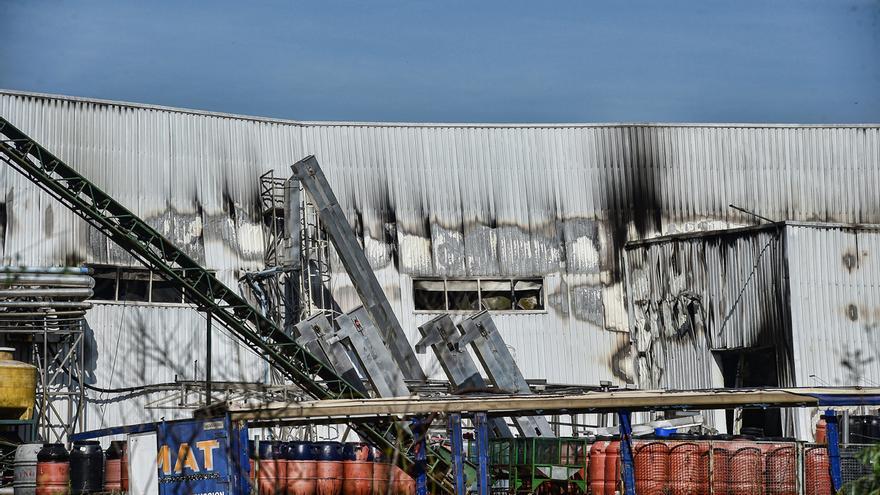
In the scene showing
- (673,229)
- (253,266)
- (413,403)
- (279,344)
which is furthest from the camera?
(673,229)

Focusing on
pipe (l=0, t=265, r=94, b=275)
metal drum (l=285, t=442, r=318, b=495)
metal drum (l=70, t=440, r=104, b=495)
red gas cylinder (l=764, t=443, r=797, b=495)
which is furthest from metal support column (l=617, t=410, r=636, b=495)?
pipe (l=0, t=265, r=94, b=275)

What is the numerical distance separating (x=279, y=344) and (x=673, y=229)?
53.0 feet

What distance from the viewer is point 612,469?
1019 inches

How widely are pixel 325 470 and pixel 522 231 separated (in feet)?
56.9

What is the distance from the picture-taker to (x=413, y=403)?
22.1 m

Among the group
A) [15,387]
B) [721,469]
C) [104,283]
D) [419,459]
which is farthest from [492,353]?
[15,387]

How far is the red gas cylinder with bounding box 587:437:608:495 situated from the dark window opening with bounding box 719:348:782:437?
499 inches

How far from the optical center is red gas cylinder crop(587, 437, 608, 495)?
26.1 metres

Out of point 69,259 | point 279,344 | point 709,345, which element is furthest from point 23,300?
point 709,345

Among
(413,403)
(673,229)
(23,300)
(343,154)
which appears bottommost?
(413,403)

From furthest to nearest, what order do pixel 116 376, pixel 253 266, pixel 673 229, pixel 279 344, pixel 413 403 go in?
1. pixel 673 229
2. pixel 253 266
3. pixel 116 376
4. pixel 279 344
5. pixel 413 403

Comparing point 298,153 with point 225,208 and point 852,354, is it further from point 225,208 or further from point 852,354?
point 852,354

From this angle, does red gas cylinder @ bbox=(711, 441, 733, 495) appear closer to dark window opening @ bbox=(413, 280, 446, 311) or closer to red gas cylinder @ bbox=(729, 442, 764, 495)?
red gas cylinder @ bbox=(729, 442, 764, 495)

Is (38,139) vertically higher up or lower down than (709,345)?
higher up
